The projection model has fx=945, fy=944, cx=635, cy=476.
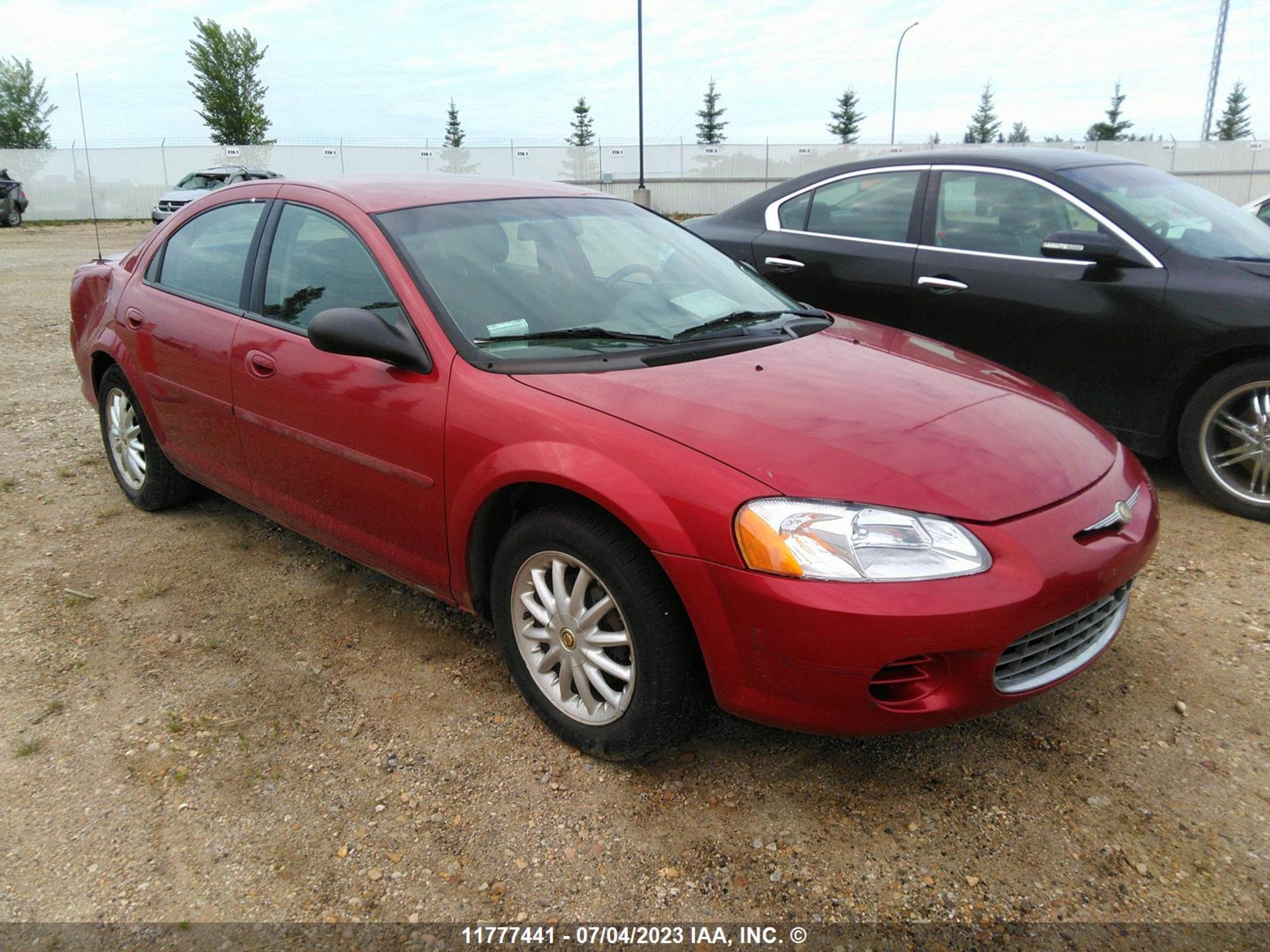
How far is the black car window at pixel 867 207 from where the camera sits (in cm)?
519

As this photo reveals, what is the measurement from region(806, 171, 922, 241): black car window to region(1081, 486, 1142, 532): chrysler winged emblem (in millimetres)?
2870

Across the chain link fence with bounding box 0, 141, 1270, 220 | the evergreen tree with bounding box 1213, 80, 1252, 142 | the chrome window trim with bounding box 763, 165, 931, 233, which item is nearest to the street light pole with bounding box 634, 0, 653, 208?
the chain link fence with bounding box 0, 141, 1270, 220

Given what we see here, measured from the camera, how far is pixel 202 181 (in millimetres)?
22188

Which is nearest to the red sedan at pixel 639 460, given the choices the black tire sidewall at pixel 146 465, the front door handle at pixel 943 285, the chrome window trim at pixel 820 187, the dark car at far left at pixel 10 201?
the black tire sidewall at pixel 146 465

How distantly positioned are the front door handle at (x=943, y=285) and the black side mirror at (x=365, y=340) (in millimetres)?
3109

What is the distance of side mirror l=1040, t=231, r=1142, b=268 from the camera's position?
4352 mm

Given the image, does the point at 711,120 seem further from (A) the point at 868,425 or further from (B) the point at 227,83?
(A) the point at 868,425

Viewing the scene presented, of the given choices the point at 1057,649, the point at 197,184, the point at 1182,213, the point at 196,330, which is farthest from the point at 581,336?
the point at 197,184

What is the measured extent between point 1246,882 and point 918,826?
0.72 m

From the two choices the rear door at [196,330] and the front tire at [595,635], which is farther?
the rear door at [196,330]

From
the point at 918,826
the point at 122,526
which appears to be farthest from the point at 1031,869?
the point at 122,526

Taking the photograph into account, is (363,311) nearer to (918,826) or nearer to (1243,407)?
(918,826)

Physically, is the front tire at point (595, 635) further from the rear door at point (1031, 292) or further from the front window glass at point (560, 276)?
the rear door at point (1031, 292)

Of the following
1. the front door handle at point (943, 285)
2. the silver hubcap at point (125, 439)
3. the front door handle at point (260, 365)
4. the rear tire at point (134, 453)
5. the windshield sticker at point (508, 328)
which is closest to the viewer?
the windshield sticker at point (508, 328)
